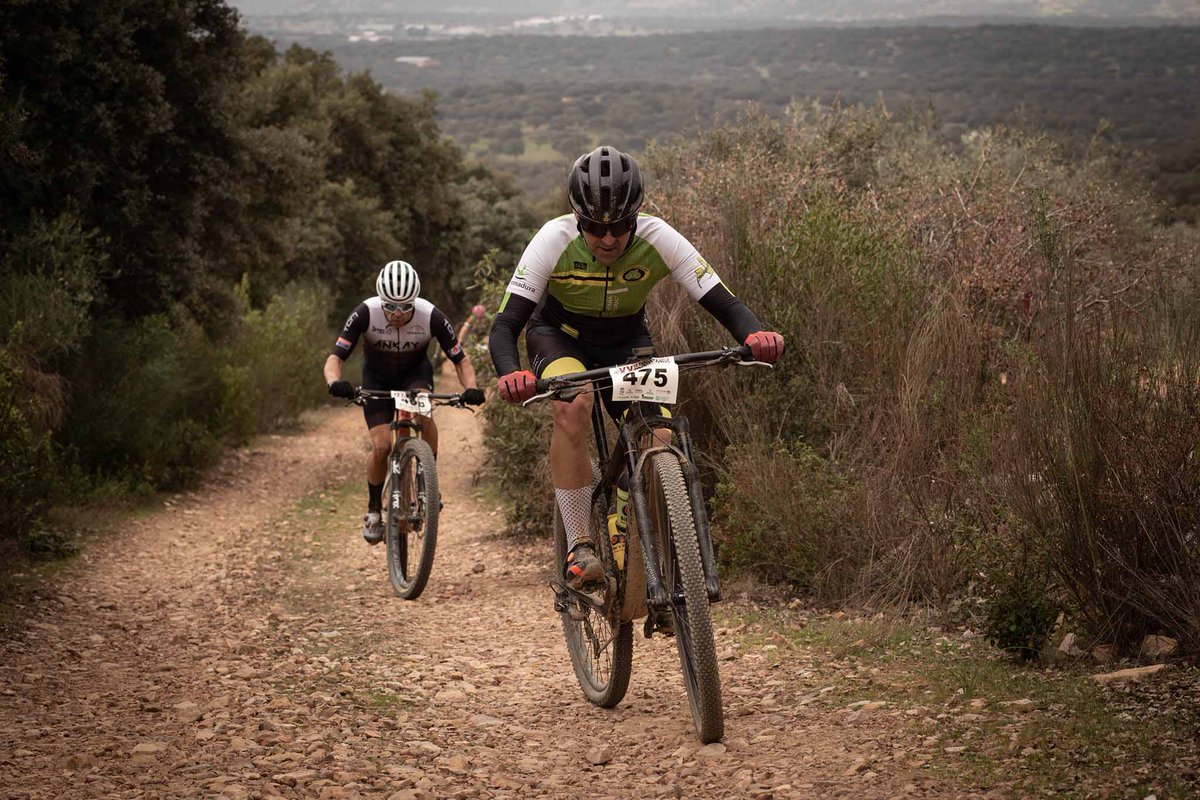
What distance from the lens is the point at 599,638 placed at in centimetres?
605

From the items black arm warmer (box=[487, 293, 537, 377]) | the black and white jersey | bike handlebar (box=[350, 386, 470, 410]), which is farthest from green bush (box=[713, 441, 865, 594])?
black arm warmer (box=[487, 293, 537, 377])

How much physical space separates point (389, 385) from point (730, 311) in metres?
4.89

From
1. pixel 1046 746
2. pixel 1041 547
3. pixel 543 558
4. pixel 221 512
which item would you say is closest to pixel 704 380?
pixel 543 558

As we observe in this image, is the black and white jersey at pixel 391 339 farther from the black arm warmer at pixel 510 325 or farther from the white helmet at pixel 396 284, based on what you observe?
the black arm warmer at pixel 510 325

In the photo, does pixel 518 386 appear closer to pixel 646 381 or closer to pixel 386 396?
pixel 646 381

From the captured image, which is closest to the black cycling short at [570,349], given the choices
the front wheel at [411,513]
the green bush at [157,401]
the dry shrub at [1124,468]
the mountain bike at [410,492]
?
the dry shrub at [1124,468]

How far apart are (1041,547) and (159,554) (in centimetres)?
861

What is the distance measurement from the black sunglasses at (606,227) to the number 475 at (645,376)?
769 millimetres

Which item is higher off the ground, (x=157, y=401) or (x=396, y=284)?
(x=396, y=284)

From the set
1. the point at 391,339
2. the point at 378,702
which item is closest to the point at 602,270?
the point at 378,702

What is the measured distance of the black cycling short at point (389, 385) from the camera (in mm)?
Result: 10000

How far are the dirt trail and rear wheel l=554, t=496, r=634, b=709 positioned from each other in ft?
0.49

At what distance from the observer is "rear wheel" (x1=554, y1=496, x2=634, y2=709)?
566 centimetres

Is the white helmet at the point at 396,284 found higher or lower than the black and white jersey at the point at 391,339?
higher
